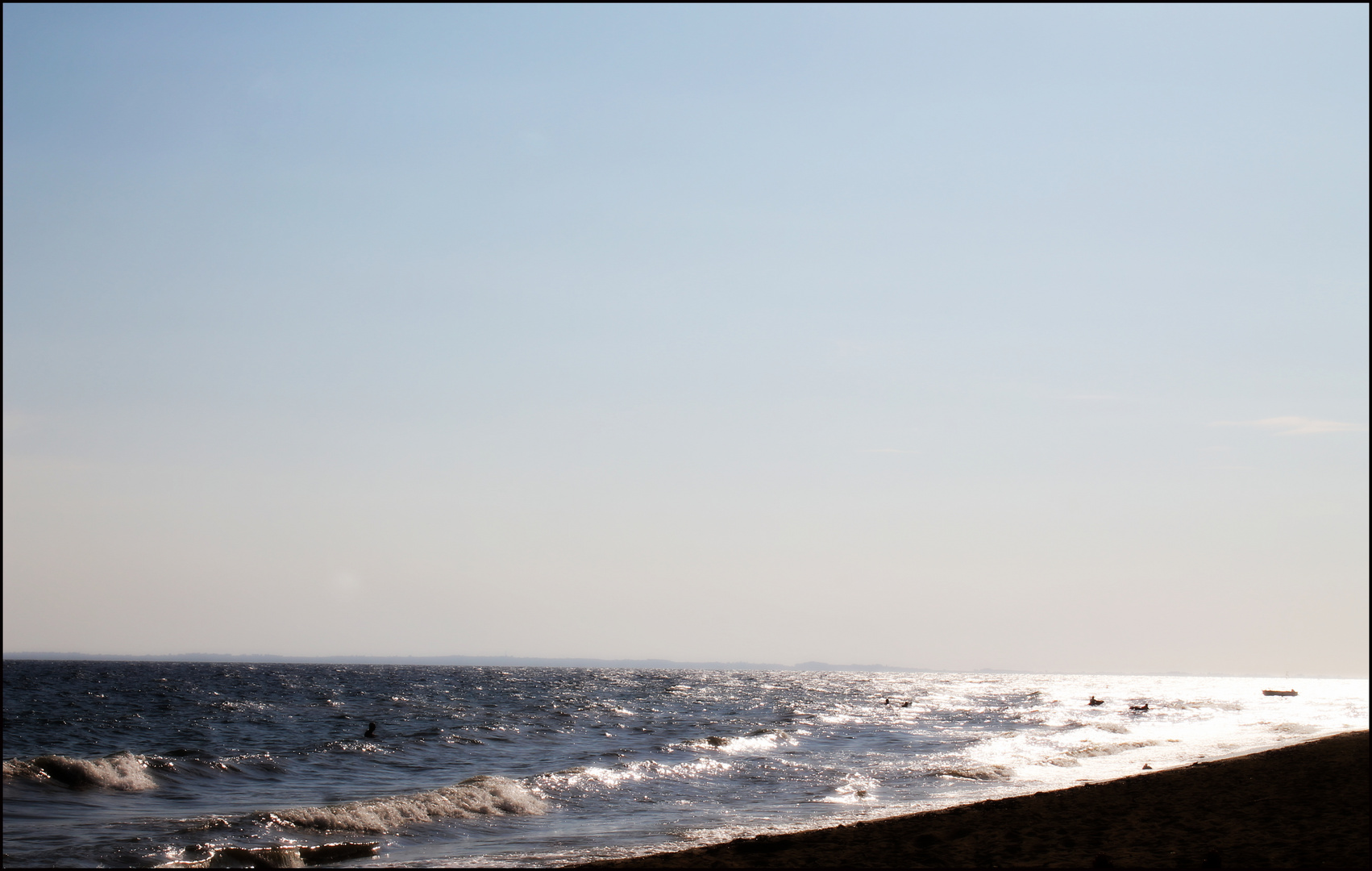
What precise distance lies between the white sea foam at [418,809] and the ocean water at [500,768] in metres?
0.08

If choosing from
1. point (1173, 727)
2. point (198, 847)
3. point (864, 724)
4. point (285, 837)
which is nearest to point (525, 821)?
point (285, 837)

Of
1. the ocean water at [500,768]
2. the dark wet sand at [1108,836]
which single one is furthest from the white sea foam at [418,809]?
the dark wet sand at [1108,836]

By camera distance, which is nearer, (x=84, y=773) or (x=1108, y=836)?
(x=1108, y=836)

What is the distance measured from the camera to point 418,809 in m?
21.6

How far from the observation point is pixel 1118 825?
17516 millimetres

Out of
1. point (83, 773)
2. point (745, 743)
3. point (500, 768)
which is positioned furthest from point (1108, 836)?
point (83, 773)

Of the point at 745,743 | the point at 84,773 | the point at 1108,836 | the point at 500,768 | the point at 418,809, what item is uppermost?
the point at 1108,836

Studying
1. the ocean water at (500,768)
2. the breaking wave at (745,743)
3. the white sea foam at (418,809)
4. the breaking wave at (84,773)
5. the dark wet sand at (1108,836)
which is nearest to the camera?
the dark wet sand at (1108,836)

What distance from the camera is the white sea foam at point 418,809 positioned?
19734mm

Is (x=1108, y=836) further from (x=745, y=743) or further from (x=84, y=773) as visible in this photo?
(x=84, y=773)

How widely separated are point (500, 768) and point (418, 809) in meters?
9.64

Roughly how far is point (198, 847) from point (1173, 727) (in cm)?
5795

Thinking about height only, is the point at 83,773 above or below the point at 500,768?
above

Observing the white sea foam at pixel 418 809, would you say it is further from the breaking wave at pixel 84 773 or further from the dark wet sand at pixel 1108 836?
the breaking wave at pixel 84 773
